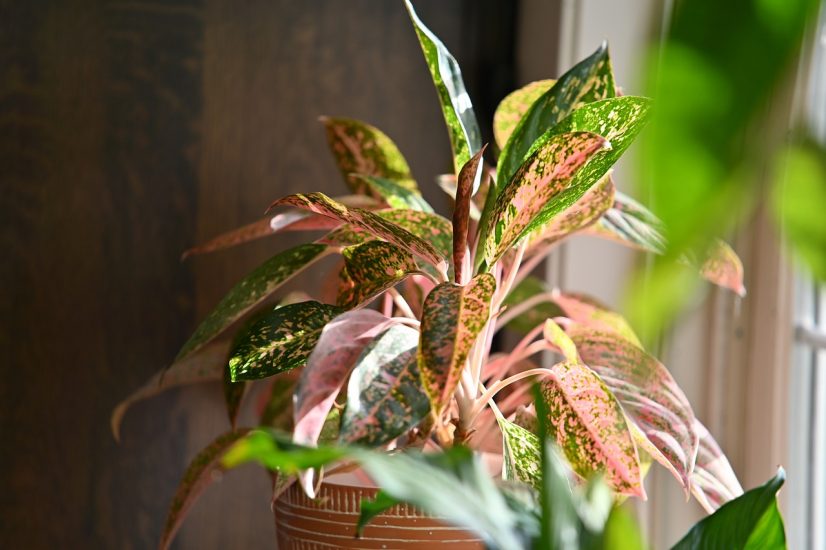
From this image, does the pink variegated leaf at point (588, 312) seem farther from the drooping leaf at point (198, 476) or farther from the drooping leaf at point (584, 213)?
the drooping leaf at point (198, 476)

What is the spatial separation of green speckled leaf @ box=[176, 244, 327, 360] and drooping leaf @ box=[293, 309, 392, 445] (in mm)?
134

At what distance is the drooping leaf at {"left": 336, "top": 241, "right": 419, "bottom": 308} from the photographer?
0.68 m

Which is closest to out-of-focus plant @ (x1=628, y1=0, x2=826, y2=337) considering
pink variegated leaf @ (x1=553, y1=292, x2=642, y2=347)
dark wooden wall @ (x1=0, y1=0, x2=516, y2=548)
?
pink variegated leaf @ (x1=553, y1=292, x2=642, y2=347)

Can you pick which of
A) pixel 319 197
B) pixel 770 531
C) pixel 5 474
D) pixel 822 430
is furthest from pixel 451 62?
pixel 5 474

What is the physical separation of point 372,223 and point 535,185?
0.13 meters

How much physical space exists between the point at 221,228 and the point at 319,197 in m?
0.52

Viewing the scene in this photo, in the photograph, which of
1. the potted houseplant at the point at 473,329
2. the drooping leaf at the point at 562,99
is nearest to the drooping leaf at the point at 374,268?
the potted houseplant at the point at 473,329

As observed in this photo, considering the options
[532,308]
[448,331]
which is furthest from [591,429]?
[532,308]

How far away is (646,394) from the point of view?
0.74 meters

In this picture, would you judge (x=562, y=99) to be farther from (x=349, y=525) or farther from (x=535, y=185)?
(x=349, y=525)

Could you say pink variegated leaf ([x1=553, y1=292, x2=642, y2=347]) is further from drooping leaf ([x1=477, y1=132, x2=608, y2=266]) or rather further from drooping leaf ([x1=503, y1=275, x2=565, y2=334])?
drooping leaf ([x1=477, y1=132, x2=608, y2=266])

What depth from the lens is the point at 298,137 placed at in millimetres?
1177

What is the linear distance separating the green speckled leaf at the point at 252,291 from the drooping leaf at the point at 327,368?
13cm

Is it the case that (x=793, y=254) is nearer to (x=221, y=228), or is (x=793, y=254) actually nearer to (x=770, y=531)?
(x=770, y=531)
